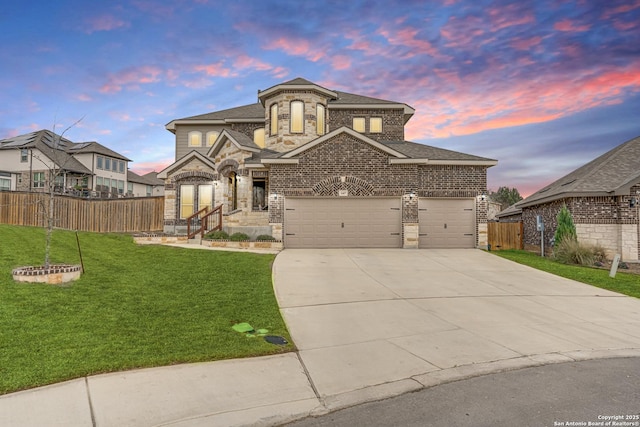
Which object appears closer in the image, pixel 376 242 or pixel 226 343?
pixel 226 343

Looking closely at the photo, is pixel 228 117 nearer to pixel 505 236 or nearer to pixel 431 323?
pixel 505 236

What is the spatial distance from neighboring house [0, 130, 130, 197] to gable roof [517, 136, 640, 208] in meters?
39.0

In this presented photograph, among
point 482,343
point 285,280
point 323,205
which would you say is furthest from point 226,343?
point 323,205

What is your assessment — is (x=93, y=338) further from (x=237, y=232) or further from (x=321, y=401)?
(x=237, y=232)

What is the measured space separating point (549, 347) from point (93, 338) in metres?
7.28

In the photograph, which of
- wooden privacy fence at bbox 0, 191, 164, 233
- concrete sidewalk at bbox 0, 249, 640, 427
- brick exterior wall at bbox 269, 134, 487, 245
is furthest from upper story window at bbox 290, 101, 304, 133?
concrete sidewalk at bbox 0, 249, 640, 427

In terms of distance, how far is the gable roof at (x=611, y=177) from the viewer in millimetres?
17781

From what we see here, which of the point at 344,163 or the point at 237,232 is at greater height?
the point at 344,163

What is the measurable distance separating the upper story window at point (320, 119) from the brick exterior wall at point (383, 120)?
4.20 ft

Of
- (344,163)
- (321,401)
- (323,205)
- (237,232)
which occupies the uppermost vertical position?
(344,163)

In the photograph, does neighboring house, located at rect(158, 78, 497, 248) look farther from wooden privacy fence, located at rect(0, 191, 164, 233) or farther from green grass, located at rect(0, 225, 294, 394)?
green grass, located at rect(0, 225, 294, 394)

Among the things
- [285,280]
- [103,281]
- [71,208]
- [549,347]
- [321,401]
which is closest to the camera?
[321,401]

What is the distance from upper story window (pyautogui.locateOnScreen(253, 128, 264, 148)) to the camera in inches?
980

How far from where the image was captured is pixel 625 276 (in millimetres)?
14031
